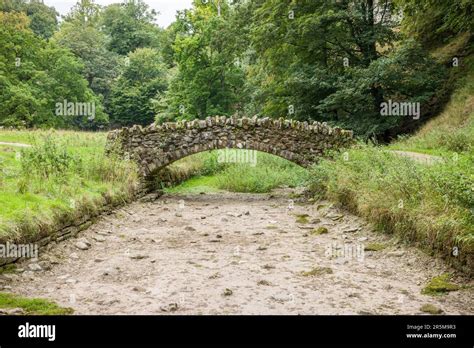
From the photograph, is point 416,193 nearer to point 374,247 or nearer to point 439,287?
point 374,247

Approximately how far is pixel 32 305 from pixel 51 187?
4.38m

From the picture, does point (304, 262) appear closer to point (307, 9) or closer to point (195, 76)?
point (307, 9)

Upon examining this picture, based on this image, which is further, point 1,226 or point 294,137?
point 294,137

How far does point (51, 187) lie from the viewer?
983cm

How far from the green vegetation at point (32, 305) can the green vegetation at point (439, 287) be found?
4.62 m

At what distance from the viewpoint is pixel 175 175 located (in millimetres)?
19672

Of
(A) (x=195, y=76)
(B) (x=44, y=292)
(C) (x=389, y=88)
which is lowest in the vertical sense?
(B) (x=44, y=292)

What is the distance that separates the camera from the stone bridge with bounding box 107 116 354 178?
15656 mm

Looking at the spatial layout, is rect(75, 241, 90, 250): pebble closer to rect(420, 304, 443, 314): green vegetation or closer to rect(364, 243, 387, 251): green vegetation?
rect(364, 243, 387, 251): green vegetation

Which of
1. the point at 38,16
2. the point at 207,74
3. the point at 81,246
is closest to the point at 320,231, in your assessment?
the point at 81,246

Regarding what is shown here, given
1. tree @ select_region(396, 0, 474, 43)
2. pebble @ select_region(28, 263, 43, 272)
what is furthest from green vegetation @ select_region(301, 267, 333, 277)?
tree @ select_region(396, 0, 474, 43)

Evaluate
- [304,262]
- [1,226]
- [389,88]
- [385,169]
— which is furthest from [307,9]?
[1,226]

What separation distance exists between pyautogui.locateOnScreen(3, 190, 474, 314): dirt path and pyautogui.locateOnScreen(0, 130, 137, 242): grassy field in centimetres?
57

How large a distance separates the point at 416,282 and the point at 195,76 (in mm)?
25469
